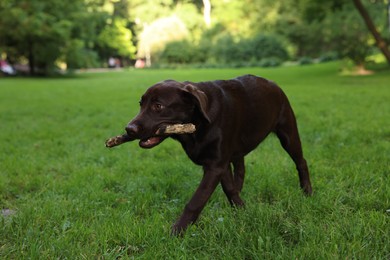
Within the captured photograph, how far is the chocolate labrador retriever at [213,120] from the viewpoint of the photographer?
2.57 meters

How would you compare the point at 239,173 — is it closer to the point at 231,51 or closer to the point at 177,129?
the point at 177,129

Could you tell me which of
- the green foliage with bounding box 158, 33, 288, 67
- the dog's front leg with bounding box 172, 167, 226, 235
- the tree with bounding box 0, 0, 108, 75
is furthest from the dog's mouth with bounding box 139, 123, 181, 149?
the green foliage with bounding box 158, 33, 288, 67

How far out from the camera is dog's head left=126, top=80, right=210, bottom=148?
2.51 metres

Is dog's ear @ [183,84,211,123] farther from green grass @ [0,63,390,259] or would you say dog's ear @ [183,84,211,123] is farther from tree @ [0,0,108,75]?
tree @ [0,0,108,75]

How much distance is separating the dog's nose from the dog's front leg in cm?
59

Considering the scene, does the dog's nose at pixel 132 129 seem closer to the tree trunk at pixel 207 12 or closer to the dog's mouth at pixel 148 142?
the dog's mouth at pixel 148 142

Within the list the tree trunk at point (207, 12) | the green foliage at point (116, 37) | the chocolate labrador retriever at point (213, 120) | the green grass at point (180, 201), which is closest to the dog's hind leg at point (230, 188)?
the chocolate labrador retriever at point (213, 120)

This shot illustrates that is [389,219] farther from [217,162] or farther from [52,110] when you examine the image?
[52,110]

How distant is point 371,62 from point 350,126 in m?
15.7

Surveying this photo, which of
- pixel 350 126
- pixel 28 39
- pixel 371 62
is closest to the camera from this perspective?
pixel 350 126

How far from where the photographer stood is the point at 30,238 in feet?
9.01

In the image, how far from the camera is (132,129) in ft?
8.09

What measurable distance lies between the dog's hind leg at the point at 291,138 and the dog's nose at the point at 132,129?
55.9 inches

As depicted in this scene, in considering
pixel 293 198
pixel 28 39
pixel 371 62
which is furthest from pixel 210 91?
pixel 28 39
